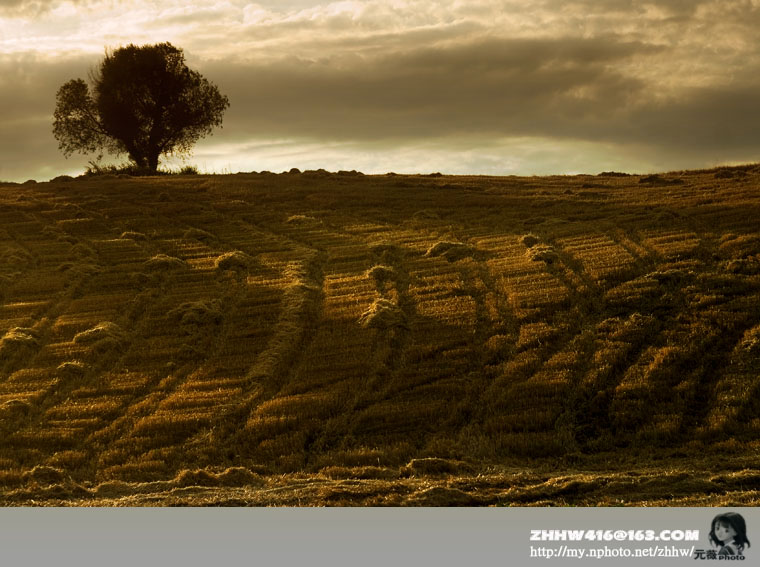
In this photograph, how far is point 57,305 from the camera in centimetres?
3244

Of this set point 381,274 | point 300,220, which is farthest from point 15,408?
point 300,220

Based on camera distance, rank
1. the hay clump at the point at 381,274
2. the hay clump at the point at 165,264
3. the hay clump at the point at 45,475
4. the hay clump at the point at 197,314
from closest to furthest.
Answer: the hay clump at the point at 45,475 → the hay clump at the point at 197,314 → the hay clump at the point at 381,274 → the hay clump at the point at 165,264

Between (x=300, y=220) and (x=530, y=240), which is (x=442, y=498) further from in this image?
(x=300, y=220)

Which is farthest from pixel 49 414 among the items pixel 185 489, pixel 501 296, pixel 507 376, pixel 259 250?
pixel 259 250

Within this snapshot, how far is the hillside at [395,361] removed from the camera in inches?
709

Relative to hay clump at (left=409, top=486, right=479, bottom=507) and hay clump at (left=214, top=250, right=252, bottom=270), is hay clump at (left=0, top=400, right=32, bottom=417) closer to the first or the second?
hay clump at (left=409, top=486, right=479, bottom=507)

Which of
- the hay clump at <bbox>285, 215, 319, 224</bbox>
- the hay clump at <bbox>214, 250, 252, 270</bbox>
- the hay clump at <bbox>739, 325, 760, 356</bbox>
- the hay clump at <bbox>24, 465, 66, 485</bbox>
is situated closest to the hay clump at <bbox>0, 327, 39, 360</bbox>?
the hay clump at <bbox>214, 250, 252, 270</bbox>

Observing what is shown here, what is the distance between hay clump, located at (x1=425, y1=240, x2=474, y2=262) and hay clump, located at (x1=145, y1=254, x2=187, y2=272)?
1018 cm

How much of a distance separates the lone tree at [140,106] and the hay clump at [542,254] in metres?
53.6

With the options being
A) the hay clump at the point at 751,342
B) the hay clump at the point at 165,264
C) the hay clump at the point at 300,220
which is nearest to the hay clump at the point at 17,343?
the hay clump at the point at 165,264

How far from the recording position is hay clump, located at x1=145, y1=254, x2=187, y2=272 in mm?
36906

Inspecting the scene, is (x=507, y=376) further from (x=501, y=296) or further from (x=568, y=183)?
(x=568, y=183)
